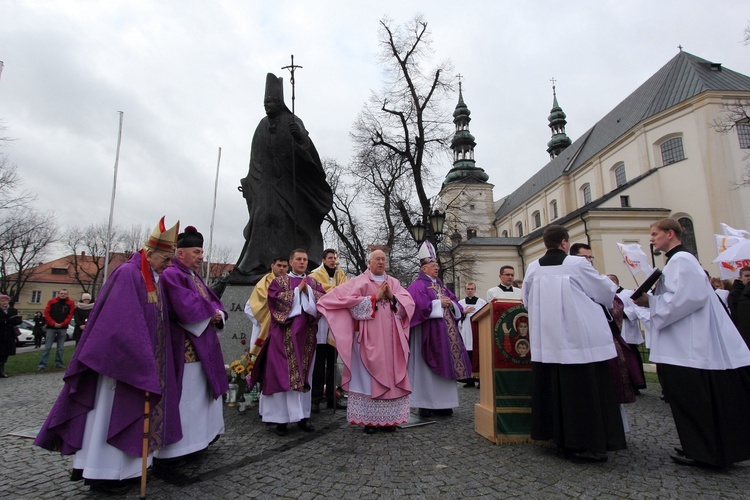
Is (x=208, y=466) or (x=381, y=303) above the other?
(x=381, y=303)

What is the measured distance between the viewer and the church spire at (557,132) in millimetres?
59125

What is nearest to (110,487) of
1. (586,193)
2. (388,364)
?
(388,364)

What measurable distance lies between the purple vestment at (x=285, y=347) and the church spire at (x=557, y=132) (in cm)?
6202

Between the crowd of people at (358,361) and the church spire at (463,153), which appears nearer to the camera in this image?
the crowd of people at (358,361)

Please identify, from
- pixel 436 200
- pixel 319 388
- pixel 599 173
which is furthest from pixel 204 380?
pixel 599 173

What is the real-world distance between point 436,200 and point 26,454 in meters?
19.4

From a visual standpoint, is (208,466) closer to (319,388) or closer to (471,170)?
(319,388)

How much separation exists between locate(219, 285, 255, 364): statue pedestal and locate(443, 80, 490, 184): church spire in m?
48.0

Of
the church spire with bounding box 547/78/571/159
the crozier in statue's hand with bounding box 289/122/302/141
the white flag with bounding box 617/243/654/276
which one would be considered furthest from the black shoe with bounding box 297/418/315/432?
the church spire with bounding box 547/78/571/159

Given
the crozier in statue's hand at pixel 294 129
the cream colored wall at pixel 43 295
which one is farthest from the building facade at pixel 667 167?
the cream colored wall at pixel 43 295

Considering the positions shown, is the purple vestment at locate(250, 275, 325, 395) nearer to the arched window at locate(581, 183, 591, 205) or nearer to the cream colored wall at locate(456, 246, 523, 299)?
the cream colored wall at locate(456, 246, 523, 299)

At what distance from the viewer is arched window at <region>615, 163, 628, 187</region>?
34.1 metres

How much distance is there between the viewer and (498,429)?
4238 millimetres

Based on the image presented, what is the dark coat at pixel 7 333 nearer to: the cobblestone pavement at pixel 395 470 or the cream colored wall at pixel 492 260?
the cobblestone pavement at pixel 395 470
